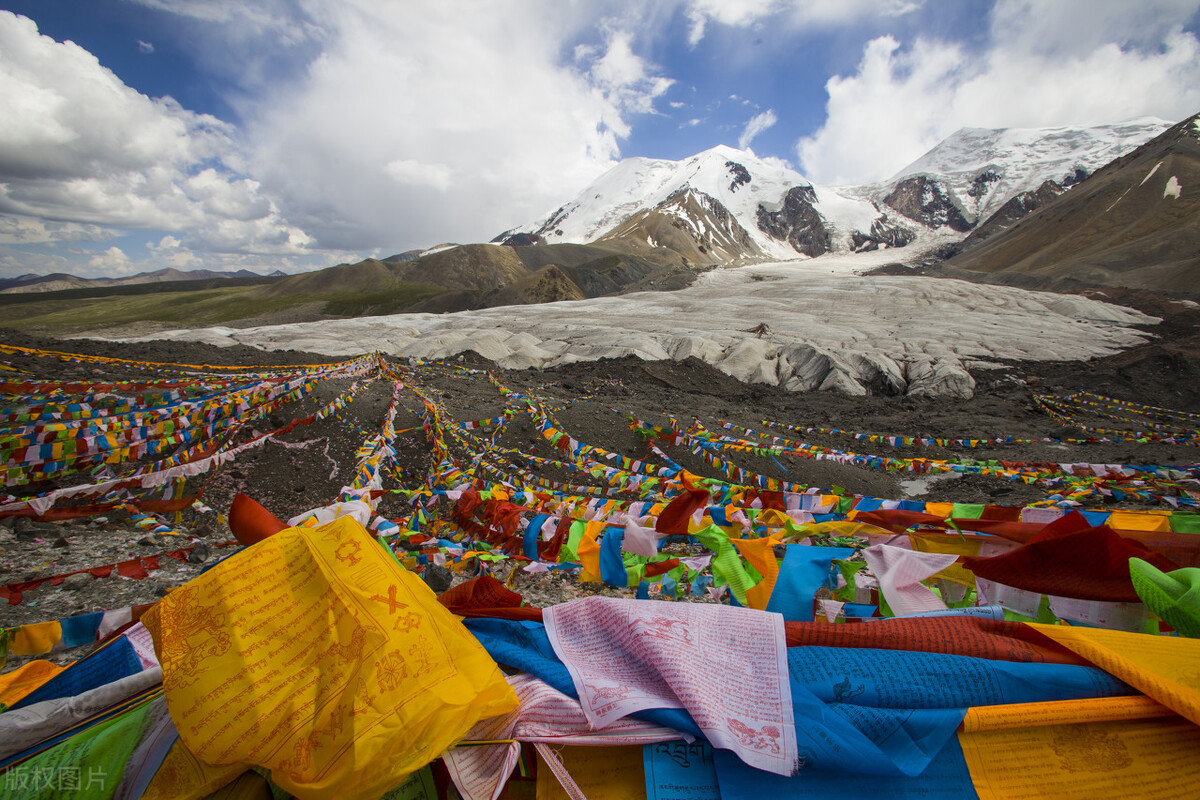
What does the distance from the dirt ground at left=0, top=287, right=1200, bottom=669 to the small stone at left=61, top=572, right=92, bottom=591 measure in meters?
0.01

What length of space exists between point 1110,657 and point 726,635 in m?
1.35

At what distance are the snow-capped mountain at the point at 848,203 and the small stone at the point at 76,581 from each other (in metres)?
117

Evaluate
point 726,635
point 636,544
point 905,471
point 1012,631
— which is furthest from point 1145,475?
point 726,635

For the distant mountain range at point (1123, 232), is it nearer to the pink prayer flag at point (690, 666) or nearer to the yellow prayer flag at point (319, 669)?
the pink prayer flag at point (690, 666)

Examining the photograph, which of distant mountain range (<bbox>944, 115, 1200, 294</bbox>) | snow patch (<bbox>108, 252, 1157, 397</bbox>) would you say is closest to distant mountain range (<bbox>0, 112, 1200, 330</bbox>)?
distant mountain range (<bbox>944, 115, 1200, 294</bbox>)

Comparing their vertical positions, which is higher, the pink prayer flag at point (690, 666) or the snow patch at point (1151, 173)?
the snow patch at point (1151, 173)

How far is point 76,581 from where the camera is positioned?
373cm

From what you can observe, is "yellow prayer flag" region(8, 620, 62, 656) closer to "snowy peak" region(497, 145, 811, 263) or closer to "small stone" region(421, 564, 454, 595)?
"small stone" region(421, 564, 454, 595)

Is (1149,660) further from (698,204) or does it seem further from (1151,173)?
(698,204)

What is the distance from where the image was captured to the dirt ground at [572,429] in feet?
14.2

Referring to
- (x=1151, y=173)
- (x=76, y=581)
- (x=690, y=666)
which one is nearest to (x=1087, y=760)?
(x=690, y=666)

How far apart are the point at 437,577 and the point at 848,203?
598 feet

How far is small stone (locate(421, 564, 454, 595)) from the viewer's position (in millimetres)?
3920

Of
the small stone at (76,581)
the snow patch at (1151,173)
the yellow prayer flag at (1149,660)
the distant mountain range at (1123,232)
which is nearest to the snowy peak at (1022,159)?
the distant mountain range at (1123,232)
